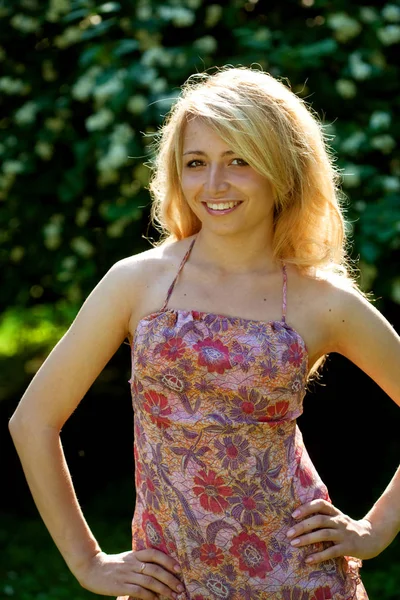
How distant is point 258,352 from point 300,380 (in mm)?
128

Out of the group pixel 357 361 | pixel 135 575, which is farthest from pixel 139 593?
pixel 357 361

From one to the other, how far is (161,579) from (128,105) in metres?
2.68

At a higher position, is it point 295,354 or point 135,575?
point 295,354

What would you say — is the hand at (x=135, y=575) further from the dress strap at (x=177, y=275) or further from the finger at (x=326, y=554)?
the dress strap at (x=177, y=275)

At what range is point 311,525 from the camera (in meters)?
2.30

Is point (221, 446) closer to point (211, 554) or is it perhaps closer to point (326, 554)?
point (211, 554)

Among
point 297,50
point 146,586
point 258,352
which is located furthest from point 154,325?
point 297,50

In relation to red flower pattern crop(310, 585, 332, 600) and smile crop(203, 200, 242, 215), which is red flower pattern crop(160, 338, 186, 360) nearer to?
smile crop(203, 200, 242, 215)

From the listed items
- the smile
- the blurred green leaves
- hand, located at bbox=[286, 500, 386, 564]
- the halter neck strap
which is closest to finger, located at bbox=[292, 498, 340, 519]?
hand, located at bbox=[286, 500, 386, 564]

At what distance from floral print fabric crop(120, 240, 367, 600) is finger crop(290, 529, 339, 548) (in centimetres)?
2

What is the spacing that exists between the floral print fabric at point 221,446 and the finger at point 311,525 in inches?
0.9

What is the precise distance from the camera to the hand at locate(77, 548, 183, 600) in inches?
88.8

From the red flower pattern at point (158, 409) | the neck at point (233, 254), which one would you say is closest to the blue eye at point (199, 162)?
the neck at point (233, 254)

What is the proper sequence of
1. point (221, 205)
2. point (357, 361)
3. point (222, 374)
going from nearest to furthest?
1. point (222, 374)
2. point (221, 205)
3. point (357, 361)
